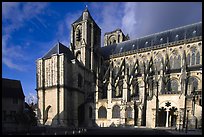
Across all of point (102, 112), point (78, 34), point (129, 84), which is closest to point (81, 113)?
point (102, 112)

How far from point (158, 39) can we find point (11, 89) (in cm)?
2997

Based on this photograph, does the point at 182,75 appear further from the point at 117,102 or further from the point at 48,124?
the point at 48,124

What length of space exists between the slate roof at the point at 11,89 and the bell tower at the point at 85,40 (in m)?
14.5

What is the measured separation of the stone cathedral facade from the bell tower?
0.70ft

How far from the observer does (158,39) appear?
153 feet

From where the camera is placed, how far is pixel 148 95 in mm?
37781

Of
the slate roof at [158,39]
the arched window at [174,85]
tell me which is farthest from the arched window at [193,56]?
the arched window at [174,85]

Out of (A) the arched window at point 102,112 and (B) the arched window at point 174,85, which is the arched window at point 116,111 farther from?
(B) the arched window at point 174,85

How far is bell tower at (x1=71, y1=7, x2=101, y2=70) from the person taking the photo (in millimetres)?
46750

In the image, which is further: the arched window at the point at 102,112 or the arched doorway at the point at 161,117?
the arched window at the point at 102,112

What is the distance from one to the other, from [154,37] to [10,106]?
1233 inches

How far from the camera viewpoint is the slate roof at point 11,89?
33341 millimetres

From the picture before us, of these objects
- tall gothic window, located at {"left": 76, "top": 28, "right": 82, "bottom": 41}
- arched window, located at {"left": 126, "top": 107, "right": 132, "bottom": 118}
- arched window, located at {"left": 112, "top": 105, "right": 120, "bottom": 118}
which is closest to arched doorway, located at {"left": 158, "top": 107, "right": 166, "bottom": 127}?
arched window, located at {"left": 126, "top": 107, "right": 132, "bottom": 118}

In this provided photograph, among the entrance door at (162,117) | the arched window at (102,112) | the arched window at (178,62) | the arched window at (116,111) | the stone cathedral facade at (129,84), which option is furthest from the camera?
the arched window at (178,62)
